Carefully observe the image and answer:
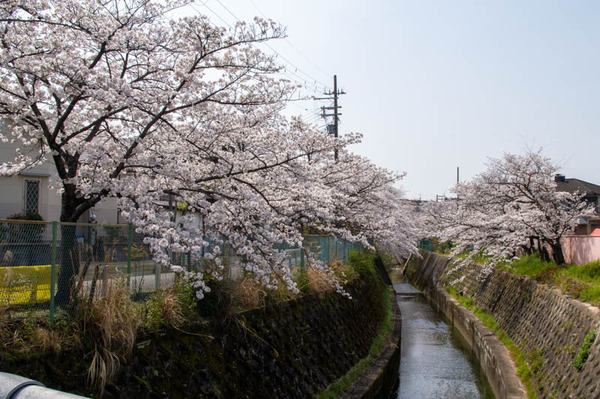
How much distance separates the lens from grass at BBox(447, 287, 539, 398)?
1183 centimetres

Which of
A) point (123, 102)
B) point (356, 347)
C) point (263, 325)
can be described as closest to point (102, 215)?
point (356, 347)

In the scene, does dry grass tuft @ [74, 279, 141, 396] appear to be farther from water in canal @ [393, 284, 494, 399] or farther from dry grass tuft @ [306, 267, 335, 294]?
water in canal @ [393, 284, 494, 399]

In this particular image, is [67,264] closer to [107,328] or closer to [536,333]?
[107,328]

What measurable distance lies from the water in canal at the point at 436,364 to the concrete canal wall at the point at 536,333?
0.47m

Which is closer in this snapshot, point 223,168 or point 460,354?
point 223,168

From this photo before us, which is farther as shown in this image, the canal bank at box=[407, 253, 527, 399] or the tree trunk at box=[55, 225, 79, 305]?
the canal bank at box=[407, 253, 527, 399]

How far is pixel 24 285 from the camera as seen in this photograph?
5.32 meters

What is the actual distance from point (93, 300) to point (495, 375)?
1186cm

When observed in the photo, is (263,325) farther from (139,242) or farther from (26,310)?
(26,310)

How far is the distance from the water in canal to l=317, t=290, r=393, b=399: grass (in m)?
1.18

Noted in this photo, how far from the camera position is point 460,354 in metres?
18.6

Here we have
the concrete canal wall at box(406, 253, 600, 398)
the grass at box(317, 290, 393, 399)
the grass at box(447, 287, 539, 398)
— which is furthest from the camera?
the grass at box(447, 287, 539, 398)

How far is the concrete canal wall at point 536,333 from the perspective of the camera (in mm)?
9547

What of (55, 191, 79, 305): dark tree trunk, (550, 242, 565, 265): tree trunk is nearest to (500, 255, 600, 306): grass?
(550, 242, 565, 265): tree trunk
